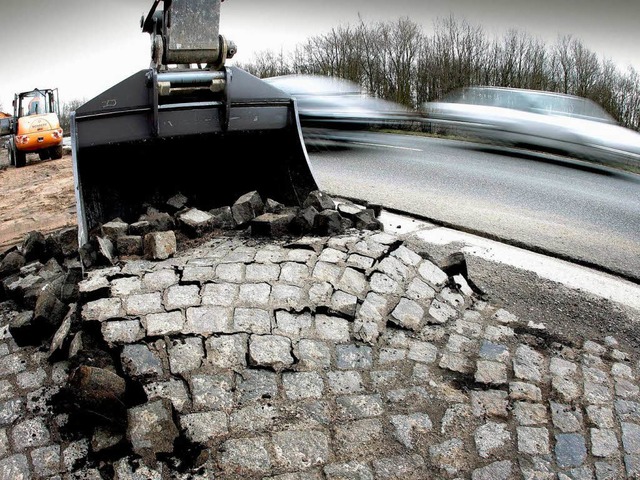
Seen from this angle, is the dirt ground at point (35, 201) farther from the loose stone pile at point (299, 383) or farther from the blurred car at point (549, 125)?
the blurred car at point (549, 125)

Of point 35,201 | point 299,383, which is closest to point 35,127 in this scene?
point 35,201

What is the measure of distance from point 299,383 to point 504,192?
6677 mm

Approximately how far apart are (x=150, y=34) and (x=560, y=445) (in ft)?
15.8

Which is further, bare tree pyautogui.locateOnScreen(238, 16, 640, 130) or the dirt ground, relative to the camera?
bare tree pyautogui.locateOnScreen(238, 16, 640, 130)

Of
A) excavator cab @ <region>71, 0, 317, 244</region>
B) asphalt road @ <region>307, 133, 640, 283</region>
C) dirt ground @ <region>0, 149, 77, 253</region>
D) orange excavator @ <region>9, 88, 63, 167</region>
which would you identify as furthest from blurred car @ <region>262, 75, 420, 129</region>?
excavator cab @ <region>71, 0, 317, 244</region>

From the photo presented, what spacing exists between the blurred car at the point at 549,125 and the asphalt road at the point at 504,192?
1.18ft

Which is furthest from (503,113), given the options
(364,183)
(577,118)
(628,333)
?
(628,333)

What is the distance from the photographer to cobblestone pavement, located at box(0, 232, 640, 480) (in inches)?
118

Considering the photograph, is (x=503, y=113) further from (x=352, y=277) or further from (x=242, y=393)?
(x=242, y=393)

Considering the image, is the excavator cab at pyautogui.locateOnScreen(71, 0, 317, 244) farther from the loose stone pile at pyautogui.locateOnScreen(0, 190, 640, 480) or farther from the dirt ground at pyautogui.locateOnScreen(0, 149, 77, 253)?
the dirt ground at pyautogui.locateOnScreen(0, 149, 77, 253)

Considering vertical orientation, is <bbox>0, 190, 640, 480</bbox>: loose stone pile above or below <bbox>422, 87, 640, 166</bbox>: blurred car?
below

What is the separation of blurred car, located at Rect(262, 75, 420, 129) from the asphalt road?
0.45 meters

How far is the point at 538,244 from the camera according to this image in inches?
246

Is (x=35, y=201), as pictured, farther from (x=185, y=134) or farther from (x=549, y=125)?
(x=549, y=125)
